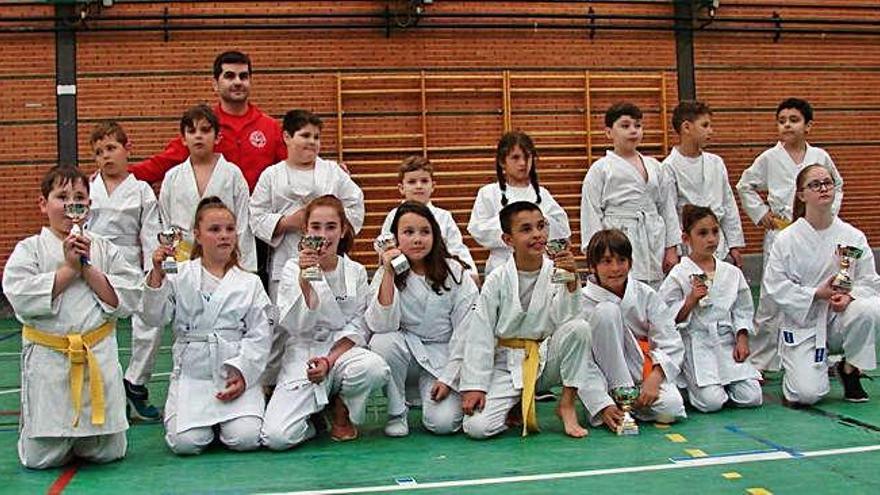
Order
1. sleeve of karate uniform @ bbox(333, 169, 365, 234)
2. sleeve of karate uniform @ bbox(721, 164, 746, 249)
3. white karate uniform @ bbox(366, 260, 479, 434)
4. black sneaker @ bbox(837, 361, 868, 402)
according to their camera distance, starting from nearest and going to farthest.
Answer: white karate uniform @ bbox(366, 260, 479, 434) → black sneaker @ bbox(837, 361, 868, 402) → sleeve of karate uniform @ bbox(333, 169, 365, 234) → sleeve of karate uniform @ bbox(721, 164, 746, 249)

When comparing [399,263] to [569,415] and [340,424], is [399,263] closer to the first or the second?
[340,424]

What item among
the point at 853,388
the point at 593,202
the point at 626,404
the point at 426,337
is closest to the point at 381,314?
the point at 426,337

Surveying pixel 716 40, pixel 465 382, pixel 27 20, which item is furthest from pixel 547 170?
pixel 465 382

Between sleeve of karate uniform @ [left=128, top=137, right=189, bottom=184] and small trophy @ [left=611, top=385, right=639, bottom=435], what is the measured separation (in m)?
2.90

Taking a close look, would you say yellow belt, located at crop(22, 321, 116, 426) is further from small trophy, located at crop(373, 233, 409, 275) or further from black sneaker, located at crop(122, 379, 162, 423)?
small trophy, located at crop(373, 233, 409, 275)

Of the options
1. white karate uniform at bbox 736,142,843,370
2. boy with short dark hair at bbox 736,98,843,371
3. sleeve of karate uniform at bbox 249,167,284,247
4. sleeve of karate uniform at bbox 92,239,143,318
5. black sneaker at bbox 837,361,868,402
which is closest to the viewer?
sleeve of karate uniform at bbox 92,239,143,318

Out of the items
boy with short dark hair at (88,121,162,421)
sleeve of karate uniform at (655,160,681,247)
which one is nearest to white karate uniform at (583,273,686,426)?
sleeve of karate uniform at (655,160,681,247)

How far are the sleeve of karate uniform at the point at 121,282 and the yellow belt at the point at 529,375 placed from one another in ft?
5.71

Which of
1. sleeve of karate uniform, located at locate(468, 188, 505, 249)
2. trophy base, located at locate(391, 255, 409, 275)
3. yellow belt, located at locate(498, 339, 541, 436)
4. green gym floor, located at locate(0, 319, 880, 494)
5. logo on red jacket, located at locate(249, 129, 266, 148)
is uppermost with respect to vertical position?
logo on red jacket, located at locate(249, 129, 266, 148)

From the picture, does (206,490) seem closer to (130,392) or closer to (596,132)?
(130,392)

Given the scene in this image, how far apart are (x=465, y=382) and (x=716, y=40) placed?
8.34m

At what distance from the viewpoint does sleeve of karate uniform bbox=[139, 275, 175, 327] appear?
4.02 meters

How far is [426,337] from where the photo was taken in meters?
4.60

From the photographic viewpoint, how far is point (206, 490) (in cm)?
343
